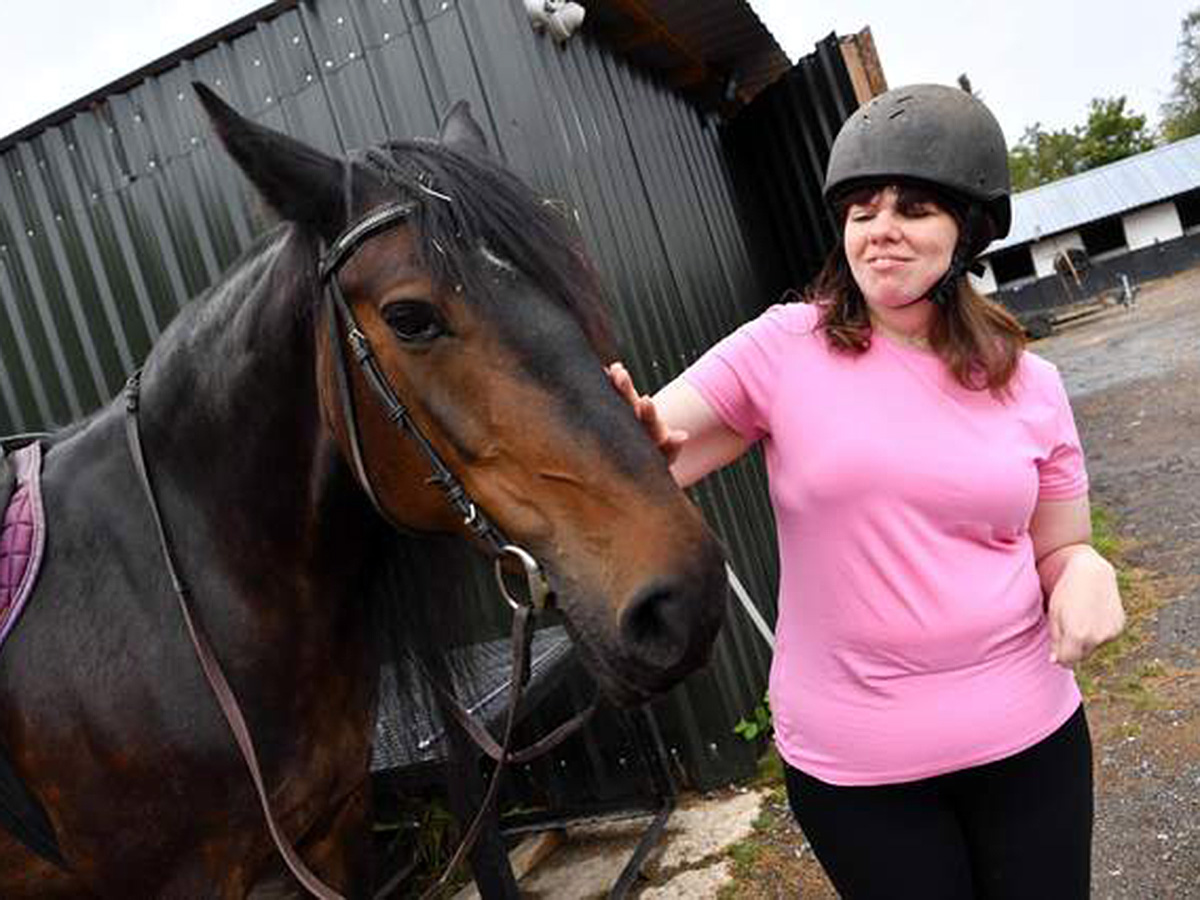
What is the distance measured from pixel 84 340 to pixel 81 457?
3208 mm

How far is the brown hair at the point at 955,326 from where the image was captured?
1.65 meters

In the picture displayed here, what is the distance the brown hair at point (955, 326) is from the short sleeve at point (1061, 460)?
0.38ft

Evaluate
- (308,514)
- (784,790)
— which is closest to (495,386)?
(308,514)

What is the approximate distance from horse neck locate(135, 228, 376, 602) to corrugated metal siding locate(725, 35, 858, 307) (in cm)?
536

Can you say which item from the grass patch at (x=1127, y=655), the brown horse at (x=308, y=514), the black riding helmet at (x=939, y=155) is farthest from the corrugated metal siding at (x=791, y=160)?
the brown horse at (x=308, y=514)

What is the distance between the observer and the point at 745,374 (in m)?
1.73

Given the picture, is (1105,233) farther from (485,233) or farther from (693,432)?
(485,233)

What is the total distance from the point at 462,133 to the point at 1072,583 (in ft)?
4.76

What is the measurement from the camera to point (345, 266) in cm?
153

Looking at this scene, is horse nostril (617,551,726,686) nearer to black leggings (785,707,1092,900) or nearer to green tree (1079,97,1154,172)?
black leggings (785,707,1092,900)

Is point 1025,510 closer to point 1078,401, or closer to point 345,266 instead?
point 345,266

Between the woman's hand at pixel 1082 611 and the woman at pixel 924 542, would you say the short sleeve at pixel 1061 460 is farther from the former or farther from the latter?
the woman's hand at pixel 1082 611

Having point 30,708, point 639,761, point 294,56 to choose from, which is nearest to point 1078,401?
point 639,761

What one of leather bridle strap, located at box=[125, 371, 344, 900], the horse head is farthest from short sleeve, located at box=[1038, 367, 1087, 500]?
leather bridle strap, located at box=[125, 371, 344, 900]
